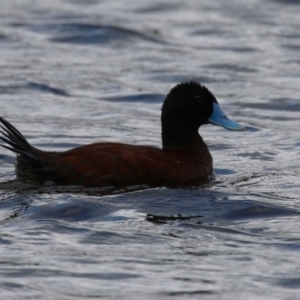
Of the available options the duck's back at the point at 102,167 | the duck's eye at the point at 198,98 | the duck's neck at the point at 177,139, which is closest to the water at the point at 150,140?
the duck's back at the point at 102,167

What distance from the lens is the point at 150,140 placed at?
11.8 m

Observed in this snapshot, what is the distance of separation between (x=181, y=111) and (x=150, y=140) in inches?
86.7

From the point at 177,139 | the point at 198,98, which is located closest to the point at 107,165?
the point at 177,139

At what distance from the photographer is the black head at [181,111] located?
955 cm

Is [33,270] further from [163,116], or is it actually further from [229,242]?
[163,116]

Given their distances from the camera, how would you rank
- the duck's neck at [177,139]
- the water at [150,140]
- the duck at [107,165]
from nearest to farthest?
the water at [150,140] < the duck at [107,165] < the duck's neck at [177,139]

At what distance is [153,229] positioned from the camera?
795 cm

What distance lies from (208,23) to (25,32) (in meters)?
3.33

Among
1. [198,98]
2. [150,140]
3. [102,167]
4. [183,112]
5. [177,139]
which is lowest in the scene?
[150,140]

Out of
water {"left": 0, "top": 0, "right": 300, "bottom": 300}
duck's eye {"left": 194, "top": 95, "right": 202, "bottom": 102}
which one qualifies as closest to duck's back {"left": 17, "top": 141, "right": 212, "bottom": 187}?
water {"left": 0, "top": 0, "right": 300, "bottom": 300}

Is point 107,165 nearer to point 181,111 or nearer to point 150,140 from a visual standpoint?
point 181,111

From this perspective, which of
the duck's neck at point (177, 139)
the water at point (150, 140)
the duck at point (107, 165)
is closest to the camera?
the water at point (150, 140)

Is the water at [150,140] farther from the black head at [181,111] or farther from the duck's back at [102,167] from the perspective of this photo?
the black head at [181,111]

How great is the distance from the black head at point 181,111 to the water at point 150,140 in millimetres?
518
